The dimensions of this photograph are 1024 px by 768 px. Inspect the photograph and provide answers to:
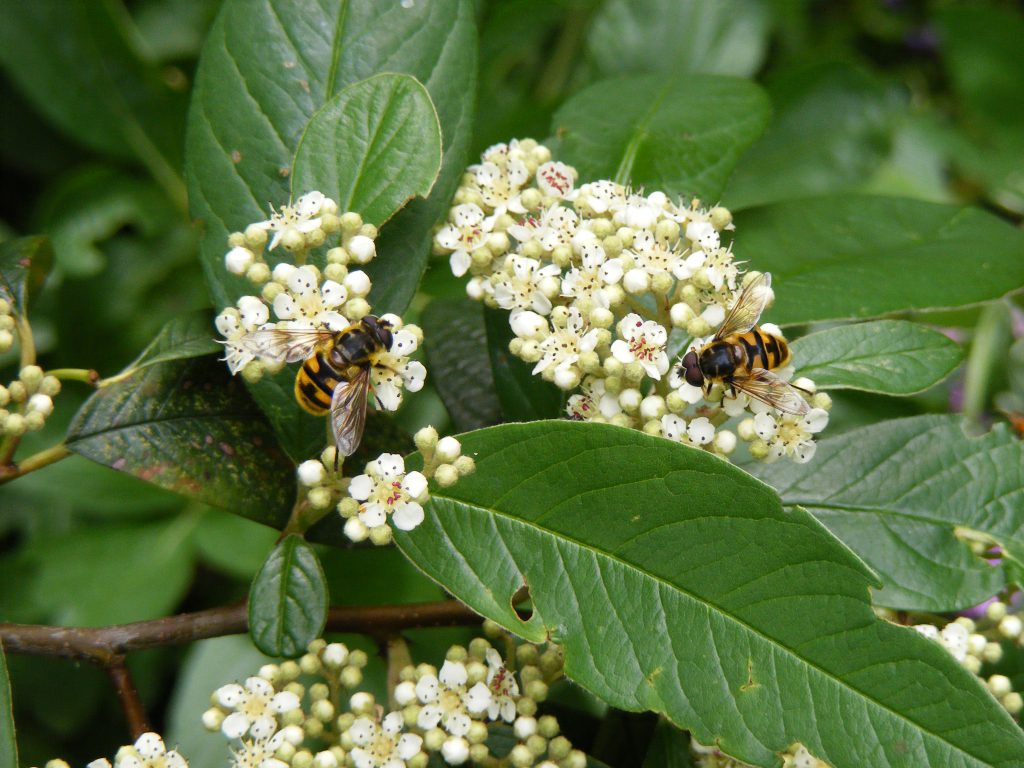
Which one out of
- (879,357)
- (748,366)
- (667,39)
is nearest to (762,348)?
(748,366)

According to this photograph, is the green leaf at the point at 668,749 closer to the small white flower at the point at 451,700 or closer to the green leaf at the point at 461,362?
the small white flower at the point at 451,700

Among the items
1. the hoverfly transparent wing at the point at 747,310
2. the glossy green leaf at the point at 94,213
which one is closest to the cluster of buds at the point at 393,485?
the hoverfly transparent wing at the point at 747,310

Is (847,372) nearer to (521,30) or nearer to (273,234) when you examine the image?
(273,234)

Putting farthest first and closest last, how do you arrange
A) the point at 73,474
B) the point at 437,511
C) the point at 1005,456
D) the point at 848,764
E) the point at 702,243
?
the point at 73,474, the point at 1005,456, the point at 702,243, the point at 437,511, the point at 848,764

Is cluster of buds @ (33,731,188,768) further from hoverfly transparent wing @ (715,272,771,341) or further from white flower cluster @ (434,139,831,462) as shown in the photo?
hoverfly transparent wing @ (715,272,771,341)

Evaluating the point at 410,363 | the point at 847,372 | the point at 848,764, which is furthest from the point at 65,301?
the point at 848,764

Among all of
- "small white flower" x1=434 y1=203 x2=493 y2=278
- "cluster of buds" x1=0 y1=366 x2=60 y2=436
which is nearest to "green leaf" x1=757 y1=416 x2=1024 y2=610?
"small white flower" x1=434 y1=203 x2=493 y2=278
